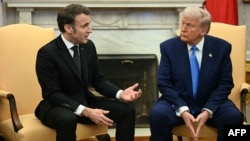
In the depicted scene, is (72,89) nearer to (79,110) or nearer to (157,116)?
(79,110)

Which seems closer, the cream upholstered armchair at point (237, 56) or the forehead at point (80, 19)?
the forehead at point (80, 19)

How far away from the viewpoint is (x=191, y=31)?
110 inches

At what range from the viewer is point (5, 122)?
9.36 feet

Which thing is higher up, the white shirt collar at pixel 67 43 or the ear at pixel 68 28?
the ear at pixel 68 28

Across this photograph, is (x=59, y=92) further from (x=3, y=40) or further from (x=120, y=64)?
(x=120, y=64)

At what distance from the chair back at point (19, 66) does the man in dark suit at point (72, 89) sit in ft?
0.88

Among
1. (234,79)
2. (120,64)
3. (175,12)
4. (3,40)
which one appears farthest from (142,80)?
(3,40)

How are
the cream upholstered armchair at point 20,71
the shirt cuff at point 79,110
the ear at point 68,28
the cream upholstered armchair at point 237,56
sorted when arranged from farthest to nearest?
1. the cream upholstered armchair at point 237,56
2. the cream upholstered armchair at point 20,71
3. the ear at point 68,28
4. the shirt cuff at point 79,110

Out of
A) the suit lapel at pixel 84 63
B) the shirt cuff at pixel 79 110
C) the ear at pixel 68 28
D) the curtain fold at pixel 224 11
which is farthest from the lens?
the curtain fold at pixel 224 11

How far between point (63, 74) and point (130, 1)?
5.19ft

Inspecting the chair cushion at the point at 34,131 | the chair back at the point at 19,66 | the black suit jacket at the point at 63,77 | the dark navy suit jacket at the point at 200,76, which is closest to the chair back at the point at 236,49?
the dark navy suit jacket at the point at 200,76

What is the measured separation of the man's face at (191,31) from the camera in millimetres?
2777

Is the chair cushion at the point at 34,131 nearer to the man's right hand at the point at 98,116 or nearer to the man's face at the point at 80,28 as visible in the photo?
the man's right hand at the point at 98,116

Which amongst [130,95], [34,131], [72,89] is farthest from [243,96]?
[34,131]
